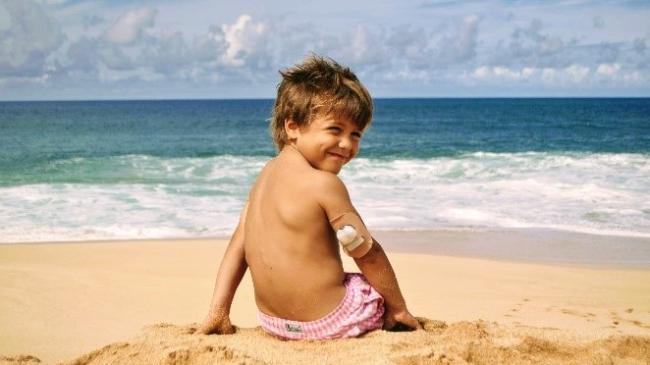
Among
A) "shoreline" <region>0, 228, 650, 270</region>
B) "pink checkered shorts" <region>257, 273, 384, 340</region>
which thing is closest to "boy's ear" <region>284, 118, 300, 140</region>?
"pink checkered shorts" <region>257, 273, 384, 340</region>

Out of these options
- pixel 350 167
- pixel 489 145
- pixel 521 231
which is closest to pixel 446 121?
pixel 489 145

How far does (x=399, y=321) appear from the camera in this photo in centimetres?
310

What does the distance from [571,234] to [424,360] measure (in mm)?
6781

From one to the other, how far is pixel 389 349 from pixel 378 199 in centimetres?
940

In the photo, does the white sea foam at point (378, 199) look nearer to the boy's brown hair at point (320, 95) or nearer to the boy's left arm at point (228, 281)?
the boy's left arm at point (228, 281)

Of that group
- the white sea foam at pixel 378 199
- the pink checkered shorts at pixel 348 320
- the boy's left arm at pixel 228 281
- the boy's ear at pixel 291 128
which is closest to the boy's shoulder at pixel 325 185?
the boy's ear at pixel 291 128

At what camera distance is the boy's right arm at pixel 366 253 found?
279cm

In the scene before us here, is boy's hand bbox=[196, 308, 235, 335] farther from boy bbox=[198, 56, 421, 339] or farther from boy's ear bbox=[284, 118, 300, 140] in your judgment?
boy's ear bbox=[284, 118, 300, 140]

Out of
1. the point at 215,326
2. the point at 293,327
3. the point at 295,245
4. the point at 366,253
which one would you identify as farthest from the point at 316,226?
the point at 215,326

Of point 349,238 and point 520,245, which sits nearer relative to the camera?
point 349,238

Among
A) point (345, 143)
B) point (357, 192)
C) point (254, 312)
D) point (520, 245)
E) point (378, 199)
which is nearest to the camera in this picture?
point (345, 143)

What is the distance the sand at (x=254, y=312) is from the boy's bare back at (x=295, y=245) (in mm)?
186

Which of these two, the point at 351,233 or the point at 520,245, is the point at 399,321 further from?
the point at 520,245

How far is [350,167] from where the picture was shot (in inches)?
715
